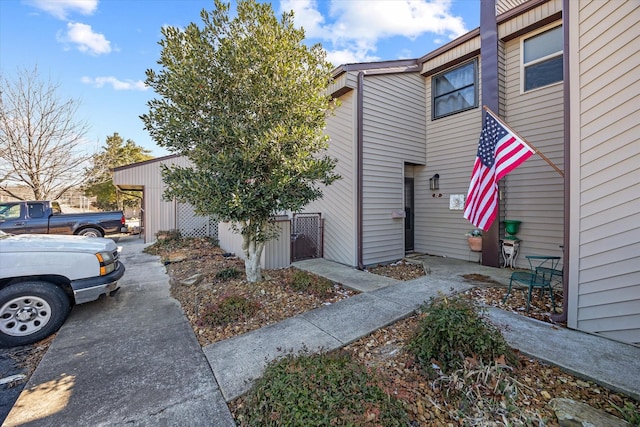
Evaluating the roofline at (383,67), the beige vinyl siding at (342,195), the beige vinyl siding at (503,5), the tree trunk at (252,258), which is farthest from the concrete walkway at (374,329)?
the beige vinyl siding at (503,5)

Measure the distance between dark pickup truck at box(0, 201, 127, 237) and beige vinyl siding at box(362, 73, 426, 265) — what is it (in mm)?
9190

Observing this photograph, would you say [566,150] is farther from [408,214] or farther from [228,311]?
[228,311]

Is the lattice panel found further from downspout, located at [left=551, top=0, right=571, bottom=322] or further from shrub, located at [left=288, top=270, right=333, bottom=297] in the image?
downspout, located at [left=551, top=0, right=571, bottom=322]

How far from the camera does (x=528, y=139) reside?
212 inches

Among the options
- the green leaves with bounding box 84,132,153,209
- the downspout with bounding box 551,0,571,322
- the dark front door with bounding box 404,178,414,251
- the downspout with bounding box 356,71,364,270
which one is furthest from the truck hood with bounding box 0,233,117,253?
the green leaves with bounding box 84,132,153,209

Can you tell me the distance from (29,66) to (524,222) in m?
16.3

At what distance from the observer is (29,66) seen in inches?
374

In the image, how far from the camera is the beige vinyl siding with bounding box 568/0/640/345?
2535 millimetres

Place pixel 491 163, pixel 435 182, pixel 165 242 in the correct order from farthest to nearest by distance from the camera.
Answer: pixel 165 242, pixel 435 182, pixel 491 163

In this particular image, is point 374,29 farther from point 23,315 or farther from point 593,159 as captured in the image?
point 23,315

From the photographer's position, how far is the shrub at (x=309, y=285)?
418 cm

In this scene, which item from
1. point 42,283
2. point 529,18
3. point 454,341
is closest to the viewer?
point 454,341

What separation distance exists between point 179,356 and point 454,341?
101 inches

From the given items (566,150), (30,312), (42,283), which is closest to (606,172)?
(566,150)
